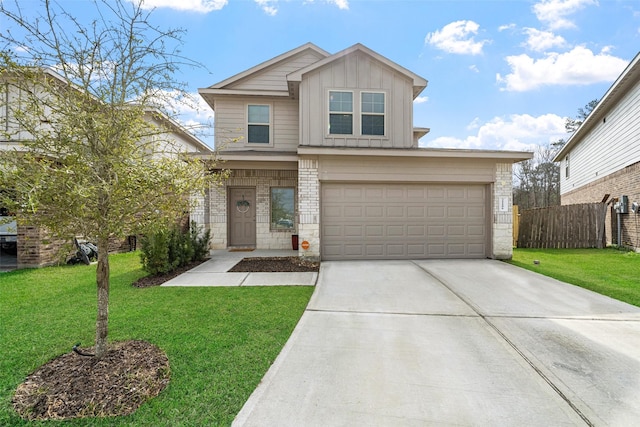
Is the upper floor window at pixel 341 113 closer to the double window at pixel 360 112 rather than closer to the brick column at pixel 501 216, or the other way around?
the double window at pixel 360 112

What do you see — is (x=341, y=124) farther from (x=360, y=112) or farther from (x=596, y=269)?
(x=596, y=269)

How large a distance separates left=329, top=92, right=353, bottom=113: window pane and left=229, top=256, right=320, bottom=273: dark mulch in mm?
4740

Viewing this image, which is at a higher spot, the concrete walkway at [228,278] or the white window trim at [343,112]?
the white window trim at [343,112]

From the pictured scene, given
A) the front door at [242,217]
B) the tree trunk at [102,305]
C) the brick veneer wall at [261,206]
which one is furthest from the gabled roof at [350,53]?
the tree trunk at [102,305]

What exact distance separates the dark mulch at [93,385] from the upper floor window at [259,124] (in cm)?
854

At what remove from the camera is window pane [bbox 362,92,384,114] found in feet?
28.9

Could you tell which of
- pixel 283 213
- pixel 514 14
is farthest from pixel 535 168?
pixel 283 213

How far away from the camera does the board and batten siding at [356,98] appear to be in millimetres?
8547

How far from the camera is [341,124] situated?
8.73 meters

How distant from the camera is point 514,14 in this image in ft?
26.5

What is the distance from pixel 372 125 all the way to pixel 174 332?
771 centimetres

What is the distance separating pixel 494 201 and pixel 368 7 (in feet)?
21.5

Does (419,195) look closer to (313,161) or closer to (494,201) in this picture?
(494,201)

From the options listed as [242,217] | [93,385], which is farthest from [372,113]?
[93,385]
